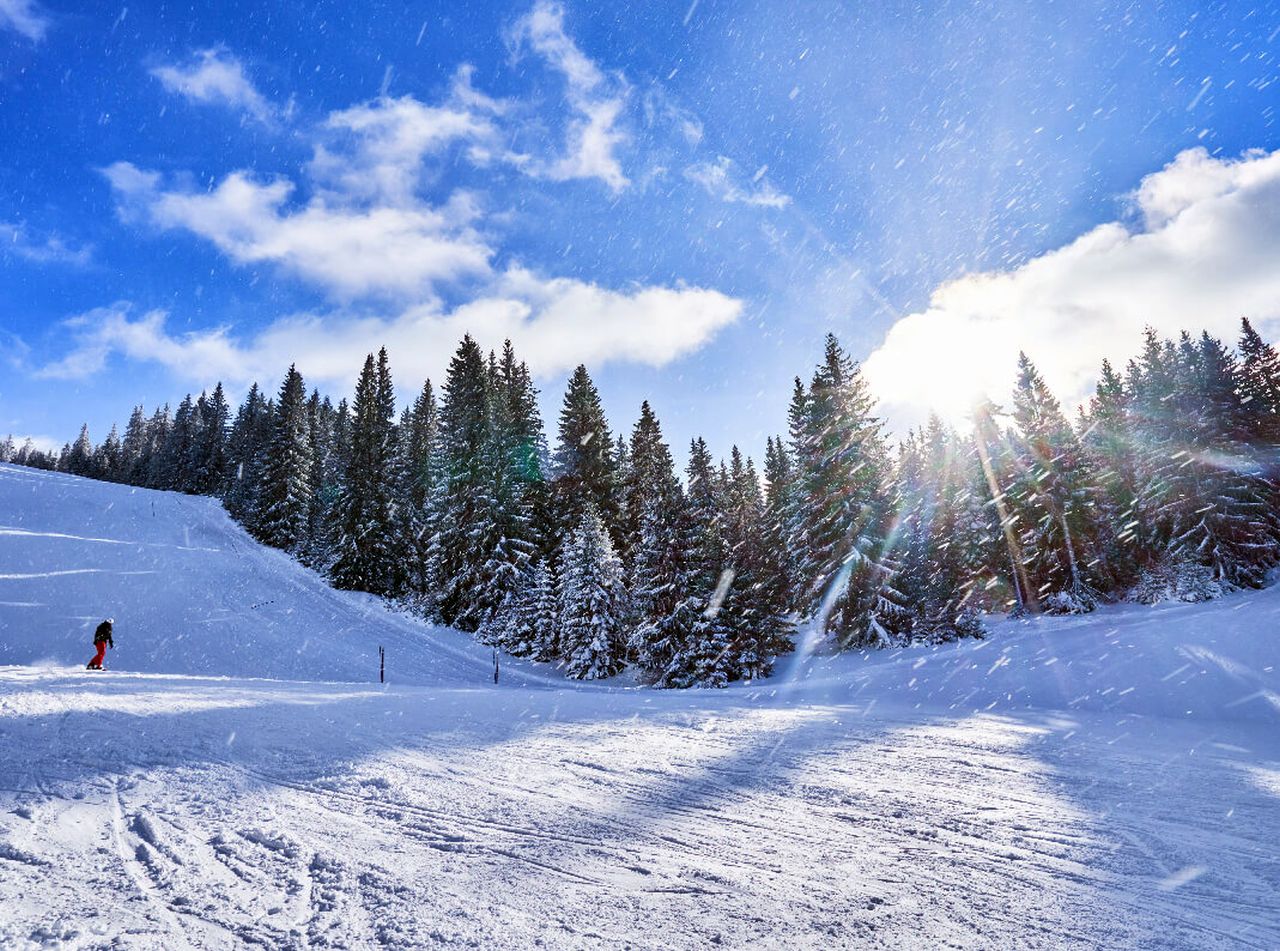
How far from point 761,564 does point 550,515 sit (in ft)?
38.8

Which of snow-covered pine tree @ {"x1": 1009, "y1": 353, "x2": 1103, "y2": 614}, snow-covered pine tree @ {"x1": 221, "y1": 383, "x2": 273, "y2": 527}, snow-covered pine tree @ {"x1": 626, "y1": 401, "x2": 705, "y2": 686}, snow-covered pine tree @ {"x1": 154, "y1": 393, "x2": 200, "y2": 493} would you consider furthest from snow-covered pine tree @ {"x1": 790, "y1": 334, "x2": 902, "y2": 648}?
snow-covered pine tree @ {"x1": 154, "y1": 393, "x2": 200, "y2": 493}

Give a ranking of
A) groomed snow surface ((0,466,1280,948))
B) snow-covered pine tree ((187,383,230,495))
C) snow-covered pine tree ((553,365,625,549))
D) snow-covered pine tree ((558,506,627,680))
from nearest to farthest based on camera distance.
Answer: groomed snow surface ((0,466,1280,948)) < snow-covered pine tree ((558,506,627,680)) < snow-covered pine tree ((553,365,625,549)) < snow-covered pine tree ((187,383,230,495))

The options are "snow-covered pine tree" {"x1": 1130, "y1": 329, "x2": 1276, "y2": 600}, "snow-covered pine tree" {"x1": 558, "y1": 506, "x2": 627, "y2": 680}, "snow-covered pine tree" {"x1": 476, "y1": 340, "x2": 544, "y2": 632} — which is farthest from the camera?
"snow-covered pine tree" {"x1": 476, "y1": 340, "x2": 544, "y2": 632}

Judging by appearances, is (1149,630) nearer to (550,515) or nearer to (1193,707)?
(1193,707)

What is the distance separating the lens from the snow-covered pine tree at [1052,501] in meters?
32.5

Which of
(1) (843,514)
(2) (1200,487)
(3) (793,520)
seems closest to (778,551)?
(3) (793,520)

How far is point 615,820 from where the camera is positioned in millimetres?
4695

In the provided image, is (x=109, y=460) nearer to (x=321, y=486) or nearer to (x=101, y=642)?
(x=321, y=486)

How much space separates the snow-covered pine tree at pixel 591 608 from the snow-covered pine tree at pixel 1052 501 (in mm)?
21138

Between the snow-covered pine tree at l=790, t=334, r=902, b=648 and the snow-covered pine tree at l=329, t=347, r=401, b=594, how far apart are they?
23472mm

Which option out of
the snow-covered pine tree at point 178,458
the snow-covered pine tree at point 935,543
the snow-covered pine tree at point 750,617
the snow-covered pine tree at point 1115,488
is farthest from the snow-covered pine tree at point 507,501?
the snow-covered pine tree at point 178,458

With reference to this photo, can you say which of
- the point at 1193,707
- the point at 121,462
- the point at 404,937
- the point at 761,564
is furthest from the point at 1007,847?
the point at 121,462

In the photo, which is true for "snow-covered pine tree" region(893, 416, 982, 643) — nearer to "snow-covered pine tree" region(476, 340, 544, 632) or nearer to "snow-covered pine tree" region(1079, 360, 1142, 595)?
"snow-covered pine tree" region(1079, 360, 1142, 595)

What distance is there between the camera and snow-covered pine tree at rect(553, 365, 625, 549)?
35500mm
